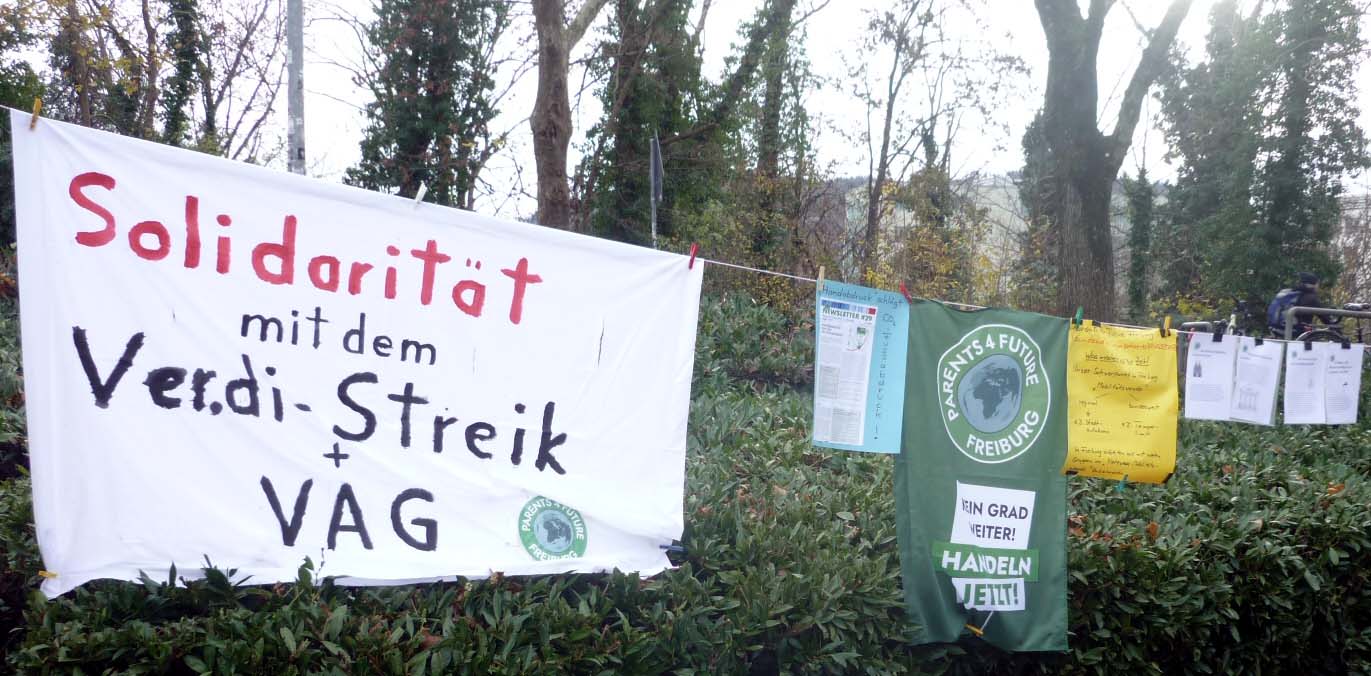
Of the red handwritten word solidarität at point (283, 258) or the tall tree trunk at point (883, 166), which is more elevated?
the tall tree trunk at point (883, 166)

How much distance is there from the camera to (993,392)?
4.18m

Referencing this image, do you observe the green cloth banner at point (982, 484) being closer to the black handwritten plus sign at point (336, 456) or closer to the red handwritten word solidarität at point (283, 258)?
the red handwritten word solidarität at point (283, 258)

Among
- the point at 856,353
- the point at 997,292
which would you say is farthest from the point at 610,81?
the point at 856,353

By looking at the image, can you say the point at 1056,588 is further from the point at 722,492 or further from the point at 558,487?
the point at 558,487

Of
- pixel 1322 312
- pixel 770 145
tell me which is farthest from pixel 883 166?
pixel 1322 312

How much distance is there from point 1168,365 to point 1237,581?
1.07 metres

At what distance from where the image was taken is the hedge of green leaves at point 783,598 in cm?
295

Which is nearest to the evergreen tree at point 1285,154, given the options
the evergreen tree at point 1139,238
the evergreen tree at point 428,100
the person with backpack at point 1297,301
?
the evergreen tree at point 1139,238

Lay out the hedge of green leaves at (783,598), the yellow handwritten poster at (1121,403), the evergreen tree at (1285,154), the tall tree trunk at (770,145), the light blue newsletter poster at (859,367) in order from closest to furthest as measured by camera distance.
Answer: the hedge of green leaves at (783,598) → the light blue newsletter poster at (859,367) → the yellow handwritten poster at (1121,403) → the tall tree trunk at (770,145) → the evergreen tree at (1285,154)

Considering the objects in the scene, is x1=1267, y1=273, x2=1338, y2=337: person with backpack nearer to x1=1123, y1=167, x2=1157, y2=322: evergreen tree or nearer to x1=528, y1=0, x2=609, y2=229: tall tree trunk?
x1=528, y1=0, x2=609, y2=229: tall tree trunk

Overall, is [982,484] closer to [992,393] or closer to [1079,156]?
[992,393]

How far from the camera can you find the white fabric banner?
283cm

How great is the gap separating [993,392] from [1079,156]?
25.7 ft

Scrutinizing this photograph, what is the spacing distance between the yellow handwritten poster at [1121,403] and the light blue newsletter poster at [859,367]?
3.21 ft
